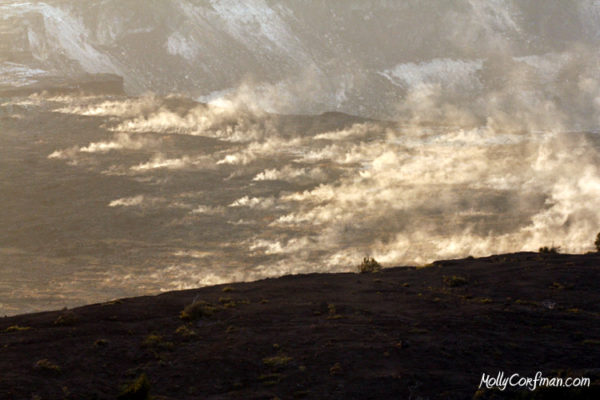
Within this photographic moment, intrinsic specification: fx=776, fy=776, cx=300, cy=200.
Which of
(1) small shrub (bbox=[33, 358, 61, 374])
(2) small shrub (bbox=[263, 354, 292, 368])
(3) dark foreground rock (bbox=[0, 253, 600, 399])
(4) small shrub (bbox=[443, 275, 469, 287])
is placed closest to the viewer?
(3) dark foreground rock (bbox=[0, 253, 600, 399])

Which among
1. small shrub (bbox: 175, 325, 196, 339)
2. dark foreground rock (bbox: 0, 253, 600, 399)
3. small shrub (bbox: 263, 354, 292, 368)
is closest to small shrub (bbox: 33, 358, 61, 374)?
dark foreground rock (bbox: 0, 253, 600, 399)

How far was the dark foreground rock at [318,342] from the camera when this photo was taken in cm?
3581

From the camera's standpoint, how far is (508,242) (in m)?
142

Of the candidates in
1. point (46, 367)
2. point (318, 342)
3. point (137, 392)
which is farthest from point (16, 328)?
point (318, 342)

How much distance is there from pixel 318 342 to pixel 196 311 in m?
11.7

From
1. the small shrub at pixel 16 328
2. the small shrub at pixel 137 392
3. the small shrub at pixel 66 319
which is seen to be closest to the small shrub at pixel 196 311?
the small shrub at pixel 66 319

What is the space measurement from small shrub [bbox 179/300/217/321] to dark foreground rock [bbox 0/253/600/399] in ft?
0.28

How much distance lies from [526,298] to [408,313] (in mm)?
9453

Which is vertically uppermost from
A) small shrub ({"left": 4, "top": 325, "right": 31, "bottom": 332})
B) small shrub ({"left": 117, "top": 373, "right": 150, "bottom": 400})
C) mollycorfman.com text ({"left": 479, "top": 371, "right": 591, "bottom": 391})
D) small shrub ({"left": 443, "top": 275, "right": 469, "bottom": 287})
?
small shrub ({"left": 443, "top": 275, "right": 469, "bottom": 287})

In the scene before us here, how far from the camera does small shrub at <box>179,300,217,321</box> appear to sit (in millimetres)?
50716

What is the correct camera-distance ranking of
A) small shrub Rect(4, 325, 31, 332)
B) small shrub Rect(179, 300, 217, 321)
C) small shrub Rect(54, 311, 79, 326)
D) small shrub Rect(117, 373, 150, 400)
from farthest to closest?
1. small shrub Rect(179, 300, 217, 321)
2. small shrub Rect(54, 311, 79, 326)
3. small shrub Rect(4, 325, 31, 332)
4. small shrub Rect(117, 373, 150, 400)

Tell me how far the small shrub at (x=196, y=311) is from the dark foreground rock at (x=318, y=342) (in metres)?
0.09

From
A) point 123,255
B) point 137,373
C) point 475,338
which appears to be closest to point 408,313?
point 475,338

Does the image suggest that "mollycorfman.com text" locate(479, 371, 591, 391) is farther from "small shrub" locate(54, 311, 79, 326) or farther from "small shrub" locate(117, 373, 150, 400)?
"small shrub" locate(54, 311, 79, 326)
